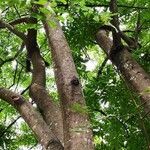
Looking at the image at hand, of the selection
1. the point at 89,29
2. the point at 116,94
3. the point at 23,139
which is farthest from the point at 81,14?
the point at 23,139

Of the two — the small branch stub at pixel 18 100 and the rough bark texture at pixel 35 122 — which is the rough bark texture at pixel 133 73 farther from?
the small branch stub at pixel 18 100

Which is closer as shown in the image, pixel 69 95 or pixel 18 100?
pixel 69 95

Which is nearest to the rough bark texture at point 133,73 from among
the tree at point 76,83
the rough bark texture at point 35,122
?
the tree at point 76,83

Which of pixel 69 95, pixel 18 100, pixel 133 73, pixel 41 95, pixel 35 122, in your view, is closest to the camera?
pixel 69 95

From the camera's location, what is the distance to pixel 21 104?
3990 mm

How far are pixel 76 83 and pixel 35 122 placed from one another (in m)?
0.63

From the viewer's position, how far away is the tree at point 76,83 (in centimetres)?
311

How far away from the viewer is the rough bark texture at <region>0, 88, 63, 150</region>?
3.49 metres

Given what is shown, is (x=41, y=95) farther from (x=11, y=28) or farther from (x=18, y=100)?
(x=11, y=28)

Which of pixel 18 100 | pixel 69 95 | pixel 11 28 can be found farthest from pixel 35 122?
pixel 11 28

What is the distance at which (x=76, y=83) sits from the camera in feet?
11.9

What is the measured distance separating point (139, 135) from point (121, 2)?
3.32 meters

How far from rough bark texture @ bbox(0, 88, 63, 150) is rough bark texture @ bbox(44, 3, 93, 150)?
29 centimetres

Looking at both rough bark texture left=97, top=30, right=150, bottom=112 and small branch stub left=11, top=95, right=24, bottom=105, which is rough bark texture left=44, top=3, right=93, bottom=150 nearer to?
small branch stub left=11, top=95, right=24, bottom=105
